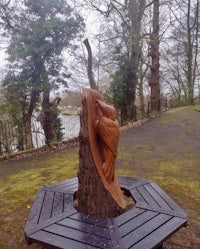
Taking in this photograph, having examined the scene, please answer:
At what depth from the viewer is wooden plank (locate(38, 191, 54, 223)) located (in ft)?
9.19

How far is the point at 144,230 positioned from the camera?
252cm

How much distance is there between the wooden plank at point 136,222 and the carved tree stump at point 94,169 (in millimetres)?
311

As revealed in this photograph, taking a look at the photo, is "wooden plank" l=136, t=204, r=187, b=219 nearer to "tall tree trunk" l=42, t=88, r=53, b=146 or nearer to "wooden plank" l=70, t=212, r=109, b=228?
"wooden plank" l=70, t=212, r=109, b=228

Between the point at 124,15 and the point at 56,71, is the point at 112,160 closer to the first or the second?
the point at 56,71

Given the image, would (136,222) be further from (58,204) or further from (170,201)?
(58,204)

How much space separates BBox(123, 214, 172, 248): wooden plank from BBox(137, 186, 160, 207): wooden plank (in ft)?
0.86

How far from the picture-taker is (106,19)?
1152 cm

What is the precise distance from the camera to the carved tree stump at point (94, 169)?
289 cm

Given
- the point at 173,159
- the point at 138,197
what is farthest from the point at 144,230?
the point at 173,159

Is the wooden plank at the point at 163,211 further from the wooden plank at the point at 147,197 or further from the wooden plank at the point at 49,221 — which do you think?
the wooden plank at the point at 49,221


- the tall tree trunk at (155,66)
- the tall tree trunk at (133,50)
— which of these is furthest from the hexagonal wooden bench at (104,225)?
the tall tree trunk at (155,66)

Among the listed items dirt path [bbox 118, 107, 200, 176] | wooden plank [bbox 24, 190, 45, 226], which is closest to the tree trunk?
dirt path [bbox 118, 107, 200, 176]

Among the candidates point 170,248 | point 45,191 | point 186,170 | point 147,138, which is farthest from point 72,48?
point 170,248

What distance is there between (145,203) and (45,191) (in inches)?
49.4
